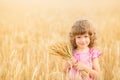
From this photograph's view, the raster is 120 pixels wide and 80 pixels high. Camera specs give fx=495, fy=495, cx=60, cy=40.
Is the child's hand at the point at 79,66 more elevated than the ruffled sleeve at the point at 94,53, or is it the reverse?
the ruffled sleeve at the point at 94,53

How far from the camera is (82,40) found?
211 centimetres

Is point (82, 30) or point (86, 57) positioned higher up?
point (82, 30)

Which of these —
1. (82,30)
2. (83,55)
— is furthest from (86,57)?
(82,30)

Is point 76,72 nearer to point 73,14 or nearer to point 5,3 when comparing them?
point 73,14

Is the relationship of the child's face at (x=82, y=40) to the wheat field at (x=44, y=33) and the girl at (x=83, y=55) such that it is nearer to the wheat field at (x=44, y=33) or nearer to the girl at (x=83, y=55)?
the girl at (x=83, y=55)

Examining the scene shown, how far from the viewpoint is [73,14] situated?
245cm

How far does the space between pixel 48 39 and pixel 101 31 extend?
0.90 feet

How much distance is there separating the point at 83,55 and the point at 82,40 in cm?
7

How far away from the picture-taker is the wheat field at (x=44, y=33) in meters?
2.16

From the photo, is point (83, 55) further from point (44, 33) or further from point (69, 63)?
point (44, 33)

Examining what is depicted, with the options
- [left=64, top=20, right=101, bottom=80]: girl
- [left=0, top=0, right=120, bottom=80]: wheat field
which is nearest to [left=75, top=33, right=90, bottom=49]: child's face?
[left=64, top=20, right=101, bottom=80]: girl

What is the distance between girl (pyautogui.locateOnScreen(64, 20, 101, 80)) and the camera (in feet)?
6.91

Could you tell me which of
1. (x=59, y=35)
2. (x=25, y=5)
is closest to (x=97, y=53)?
(x=59, y=35)

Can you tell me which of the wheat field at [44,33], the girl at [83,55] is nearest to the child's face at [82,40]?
→ the girl at [83,55]
